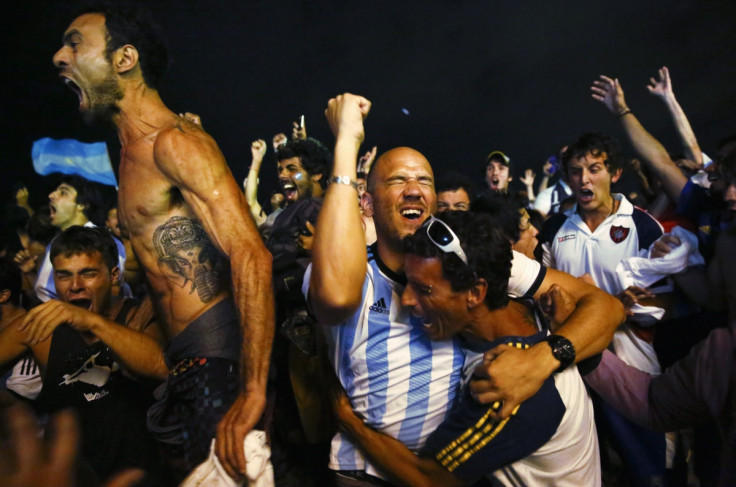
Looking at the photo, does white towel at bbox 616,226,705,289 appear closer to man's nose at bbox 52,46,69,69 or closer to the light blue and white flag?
man's nose at bbox 52,46,69,69

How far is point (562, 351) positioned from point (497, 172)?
15.3 feet

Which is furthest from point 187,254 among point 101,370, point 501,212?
point 501,212

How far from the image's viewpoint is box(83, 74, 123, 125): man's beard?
207 centimetres

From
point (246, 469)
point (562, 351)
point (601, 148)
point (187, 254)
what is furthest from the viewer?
point (601, 148)

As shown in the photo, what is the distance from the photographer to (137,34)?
7.12ft

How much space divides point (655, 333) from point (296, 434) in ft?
8.58

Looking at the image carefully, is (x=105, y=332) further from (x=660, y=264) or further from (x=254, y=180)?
(x=254, y=180)

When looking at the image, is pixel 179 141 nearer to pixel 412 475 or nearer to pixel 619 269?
pixel 412 475

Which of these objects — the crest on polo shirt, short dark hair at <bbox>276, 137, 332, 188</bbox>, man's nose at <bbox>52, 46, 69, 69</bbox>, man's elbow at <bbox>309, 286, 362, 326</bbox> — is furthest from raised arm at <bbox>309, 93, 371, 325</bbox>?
short dark hair at <bbox>276, 137, 332, 188</bbox>

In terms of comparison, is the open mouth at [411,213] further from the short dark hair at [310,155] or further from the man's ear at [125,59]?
the short dark hair at [310,155]

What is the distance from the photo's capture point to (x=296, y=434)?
294 cm

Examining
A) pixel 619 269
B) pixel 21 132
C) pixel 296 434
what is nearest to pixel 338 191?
pixel 296 434

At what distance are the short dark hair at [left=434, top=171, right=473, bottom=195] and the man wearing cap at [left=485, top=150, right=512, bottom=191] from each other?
1.98 metres

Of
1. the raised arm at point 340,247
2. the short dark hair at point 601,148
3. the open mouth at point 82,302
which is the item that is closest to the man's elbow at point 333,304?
the raised arm at point 340,247
